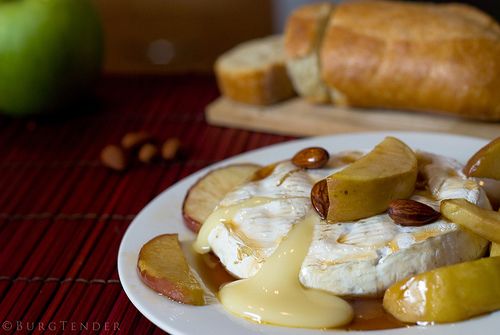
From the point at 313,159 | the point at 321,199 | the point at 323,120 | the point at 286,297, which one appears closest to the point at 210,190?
the point at 313,159

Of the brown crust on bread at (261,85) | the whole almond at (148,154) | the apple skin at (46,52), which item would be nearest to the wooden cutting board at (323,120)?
the brown crust on bread at (261,85)

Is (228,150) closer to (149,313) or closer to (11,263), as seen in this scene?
(11,263)

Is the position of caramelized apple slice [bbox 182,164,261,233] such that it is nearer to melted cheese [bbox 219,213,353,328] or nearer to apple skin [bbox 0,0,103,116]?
melted cheese [bbox 219,213,353,328]

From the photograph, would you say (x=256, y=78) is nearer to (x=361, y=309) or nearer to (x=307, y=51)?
(x=307, y=51)

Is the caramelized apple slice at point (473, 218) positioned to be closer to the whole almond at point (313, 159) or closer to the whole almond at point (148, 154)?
the whole almond at point (313, 159)

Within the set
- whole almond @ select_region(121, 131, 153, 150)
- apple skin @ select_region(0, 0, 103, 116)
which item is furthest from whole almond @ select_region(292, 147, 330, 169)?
apple skin @ select_region(0, 0, 103, 116)

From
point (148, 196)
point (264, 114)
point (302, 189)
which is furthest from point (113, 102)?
point (302, 189)

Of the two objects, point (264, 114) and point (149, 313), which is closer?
point (149, 313)
